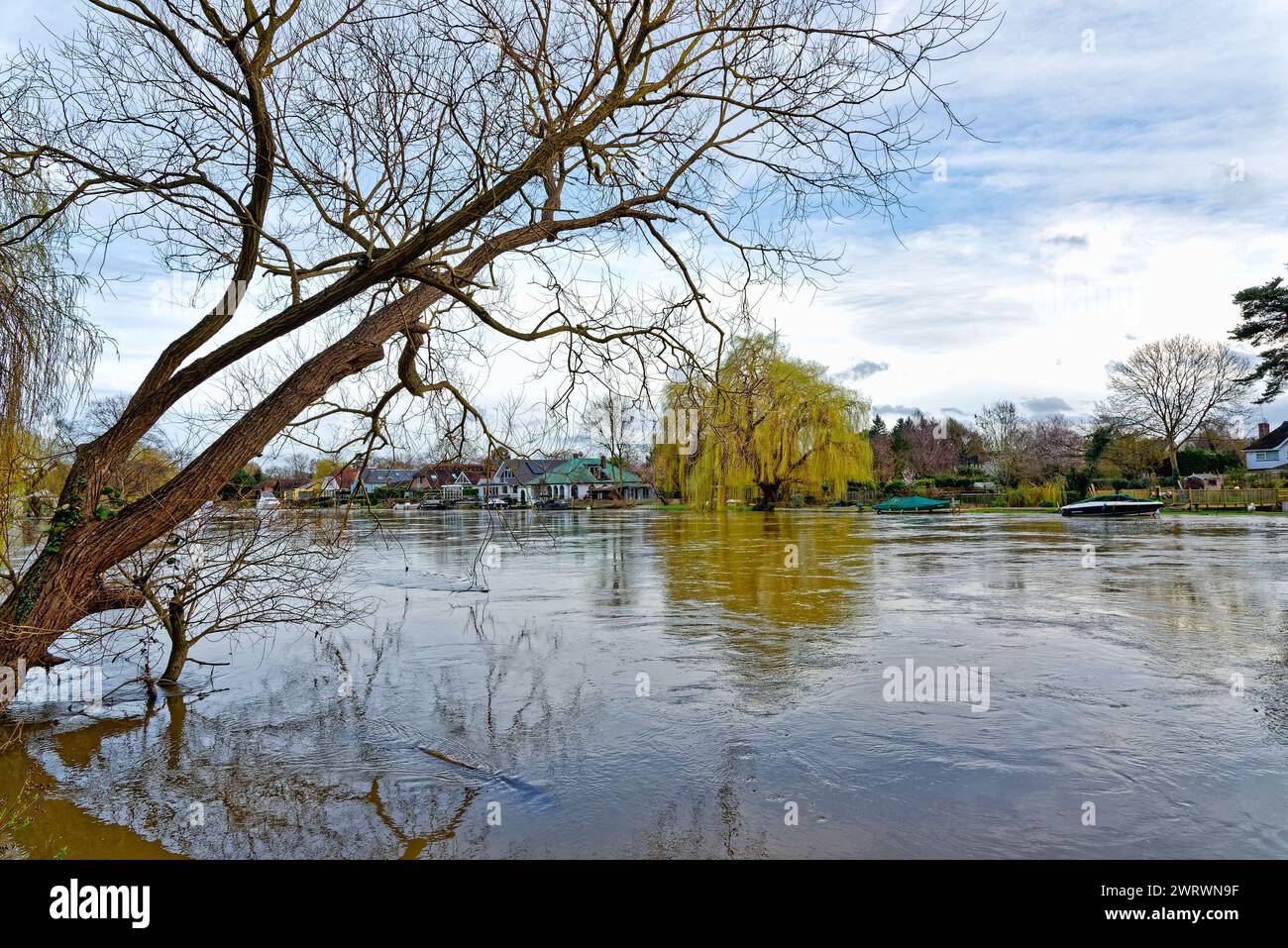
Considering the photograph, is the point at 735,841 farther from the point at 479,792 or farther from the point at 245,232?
the point at 245,232

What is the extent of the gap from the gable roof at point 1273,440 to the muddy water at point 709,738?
2604 inches

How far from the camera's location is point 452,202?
6641 millimetres

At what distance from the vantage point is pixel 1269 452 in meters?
64.7

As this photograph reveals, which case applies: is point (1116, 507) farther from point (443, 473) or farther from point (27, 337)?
point (27, 337)

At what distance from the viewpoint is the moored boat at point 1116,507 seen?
1478 inches

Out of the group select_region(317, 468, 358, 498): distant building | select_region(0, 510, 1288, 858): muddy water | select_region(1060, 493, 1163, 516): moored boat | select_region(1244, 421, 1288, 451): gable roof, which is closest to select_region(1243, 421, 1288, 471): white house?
select_region(1244, 421, 1288, 451): gable roof

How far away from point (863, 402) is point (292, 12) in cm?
4873

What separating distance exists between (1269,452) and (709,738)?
78.5 meters

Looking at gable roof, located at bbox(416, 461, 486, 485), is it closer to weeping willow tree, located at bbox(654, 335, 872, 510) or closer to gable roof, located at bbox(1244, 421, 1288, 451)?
weeping willow tree, located at bbox(654, 335, 872, 510)

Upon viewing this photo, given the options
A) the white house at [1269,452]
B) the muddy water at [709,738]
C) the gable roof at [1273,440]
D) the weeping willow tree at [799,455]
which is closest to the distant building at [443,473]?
the muddy water at [709,738]

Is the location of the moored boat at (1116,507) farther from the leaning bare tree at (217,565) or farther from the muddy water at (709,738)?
the leaning bare tree at (217,565)

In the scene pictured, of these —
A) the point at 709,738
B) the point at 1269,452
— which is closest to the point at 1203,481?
the point at 1269,452

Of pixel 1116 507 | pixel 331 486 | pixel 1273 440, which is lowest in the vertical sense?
pixel 1116 507
